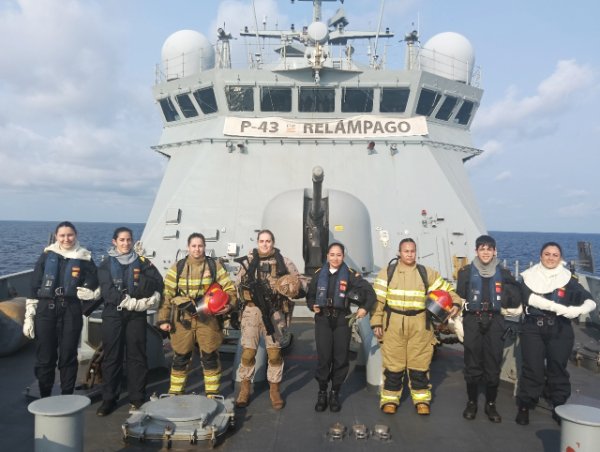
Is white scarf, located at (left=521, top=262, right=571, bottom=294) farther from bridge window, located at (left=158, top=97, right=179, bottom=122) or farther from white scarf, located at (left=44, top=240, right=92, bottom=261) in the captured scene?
bridge window, located at (left=158, top=97, right=179, bottom=122)

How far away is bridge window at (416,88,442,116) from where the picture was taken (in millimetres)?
9984

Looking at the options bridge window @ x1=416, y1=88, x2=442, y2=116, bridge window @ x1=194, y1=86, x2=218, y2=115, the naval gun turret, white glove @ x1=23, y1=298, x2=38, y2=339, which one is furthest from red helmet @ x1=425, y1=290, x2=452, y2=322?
bridge window @ x1=194, y1=86, x2=218, y2=115

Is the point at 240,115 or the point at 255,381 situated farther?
the point at 240,115

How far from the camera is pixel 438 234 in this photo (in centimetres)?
895

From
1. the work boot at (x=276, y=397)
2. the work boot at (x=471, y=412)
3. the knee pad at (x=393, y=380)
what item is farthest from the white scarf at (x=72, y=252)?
the work boot at (x=471, y=412)

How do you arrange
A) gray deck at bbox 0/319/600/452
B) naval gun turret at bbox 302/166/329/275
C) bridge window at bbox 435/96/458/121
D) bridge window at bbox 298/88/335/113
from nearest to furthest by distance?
gray deck at bbox 0/319/600/452 < naval gun turret at bbox 302/166/329/275 < bridge window at bbox 298/88/335/113 < bridge window at bbox 435/96/458/121

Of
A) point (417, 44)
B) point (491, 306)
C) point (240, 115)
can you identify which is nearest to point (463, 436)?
point (491, 306)

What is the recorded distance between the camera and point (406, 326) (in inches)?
174

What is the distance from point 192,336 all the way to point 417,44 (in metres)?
8.55

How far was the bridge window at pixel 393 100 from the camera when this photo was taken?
9797 millimetres

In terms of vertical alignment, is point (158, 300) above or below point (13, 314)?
above

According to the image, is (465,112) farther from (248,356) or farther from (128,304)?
(128,304)

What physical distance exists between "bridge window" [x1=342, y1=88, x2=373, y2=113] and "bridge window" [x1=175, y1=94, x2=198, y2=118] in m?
3.09

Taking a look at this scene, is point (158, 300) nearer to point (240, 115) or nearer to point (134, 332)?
point (134, 332)
